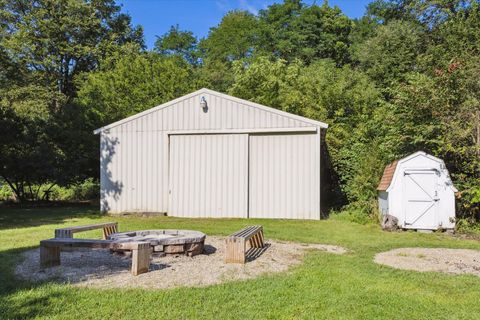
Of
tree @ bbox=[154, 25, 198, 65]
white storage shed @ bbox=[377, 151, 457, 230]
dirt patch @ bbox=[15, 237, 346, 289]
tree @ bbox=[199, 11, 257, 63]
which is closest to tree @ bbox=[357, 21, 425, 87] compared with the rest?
white storage shed @ bbox=[377, 151, 457, 230]

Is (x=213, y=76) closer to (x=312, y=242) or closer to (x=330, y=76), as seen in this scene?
(x=330, y=76)

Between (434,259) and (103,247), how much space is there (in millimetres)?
4828

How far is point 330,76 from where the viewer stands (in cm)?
1836

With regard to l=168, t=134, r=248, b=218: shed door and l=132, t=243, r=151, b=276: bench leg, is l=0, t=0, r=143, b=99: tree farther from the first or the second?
l=132, t=243, r=151, b=276: bench leg

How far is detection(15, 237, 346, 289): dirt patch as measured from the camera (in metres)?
4.77

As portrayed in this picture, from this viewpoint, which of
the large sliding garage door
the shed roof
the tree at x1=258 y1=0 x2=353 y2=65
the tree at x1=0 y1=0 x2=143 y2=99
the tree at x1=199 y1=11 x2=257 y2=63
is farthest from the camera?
the tree at x1=199 y1=11 x2=257 y2=63

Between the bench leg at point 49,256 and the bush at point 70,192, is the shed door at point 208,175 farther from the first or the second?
the bush at point 70,192

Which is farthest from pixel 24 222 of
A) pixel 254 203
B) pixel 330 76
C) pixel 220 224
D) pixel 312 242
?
pixel 330 76

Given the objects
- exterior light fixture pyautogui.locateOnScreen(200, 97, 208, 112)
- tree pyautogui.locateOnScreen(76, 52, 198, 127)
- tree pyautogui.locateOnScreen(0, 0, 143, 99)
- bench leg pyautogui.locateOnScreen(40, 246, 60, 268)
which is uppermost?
tree pyautogui.locateOnScreen(0, 0, 143, 99)

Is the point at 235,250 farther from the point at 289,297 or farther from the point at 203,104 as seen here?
the point at 203,104

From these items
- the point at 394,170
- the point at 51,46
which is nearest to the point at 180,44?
the point at 51,46

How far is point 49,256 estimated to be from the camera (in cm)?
543

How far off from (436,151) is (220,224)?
5831 millimetres

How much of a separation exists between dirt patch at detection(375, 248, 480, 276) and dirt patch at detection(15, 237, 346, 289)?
3.05 ft
